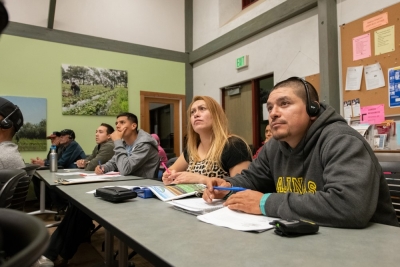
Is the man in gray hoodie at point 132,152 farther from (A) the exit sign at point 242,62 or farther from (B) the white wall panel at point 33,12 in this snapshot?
(B) the white wall panel at point 33,12

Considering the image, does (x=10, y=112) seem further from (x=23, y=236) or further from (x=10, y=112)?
(x=23, y=236)

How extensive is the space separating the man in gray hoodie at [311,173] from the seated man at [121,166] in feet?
4.33

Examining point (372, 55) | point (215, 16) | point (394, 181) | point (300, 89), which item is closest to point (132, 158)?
point (300, 89)

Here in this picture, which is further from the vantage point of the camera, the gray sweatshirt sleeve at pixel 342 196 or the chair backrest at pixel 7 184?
the chair backrest at pixel 7 184

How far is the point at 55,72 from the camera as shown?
4812mm

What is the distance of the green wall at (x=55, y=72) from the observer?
448cm

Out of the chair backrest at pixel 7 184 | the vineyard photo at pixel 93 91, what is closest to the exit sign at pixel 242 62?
the vineyard photo at pixel 93 91

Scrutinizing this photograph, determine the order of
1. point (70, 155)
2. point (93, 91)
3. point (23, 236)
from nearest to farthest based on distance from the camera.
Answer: point (23, 236), point (70, 155), point (93, 91)

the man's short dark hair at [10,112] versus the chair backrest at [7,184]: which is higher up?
the man's short dark hair at [10,112]

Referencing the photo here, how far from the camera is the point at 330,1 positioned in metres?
3.34

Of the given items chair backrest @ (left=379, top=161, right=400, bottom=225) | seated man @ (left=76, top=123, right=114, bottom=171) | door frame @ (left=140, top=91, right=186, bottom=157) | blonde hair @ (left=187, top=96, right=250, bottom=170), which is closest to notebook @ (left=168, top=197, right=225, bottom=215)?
blonde hair @ (left=187, top=96, right=250, bottom=170)

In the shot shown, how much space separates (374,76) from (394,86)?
0.22 meters

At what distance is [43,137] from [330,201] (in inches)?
188

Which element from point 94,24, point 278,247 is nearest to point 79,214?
point 278,247
